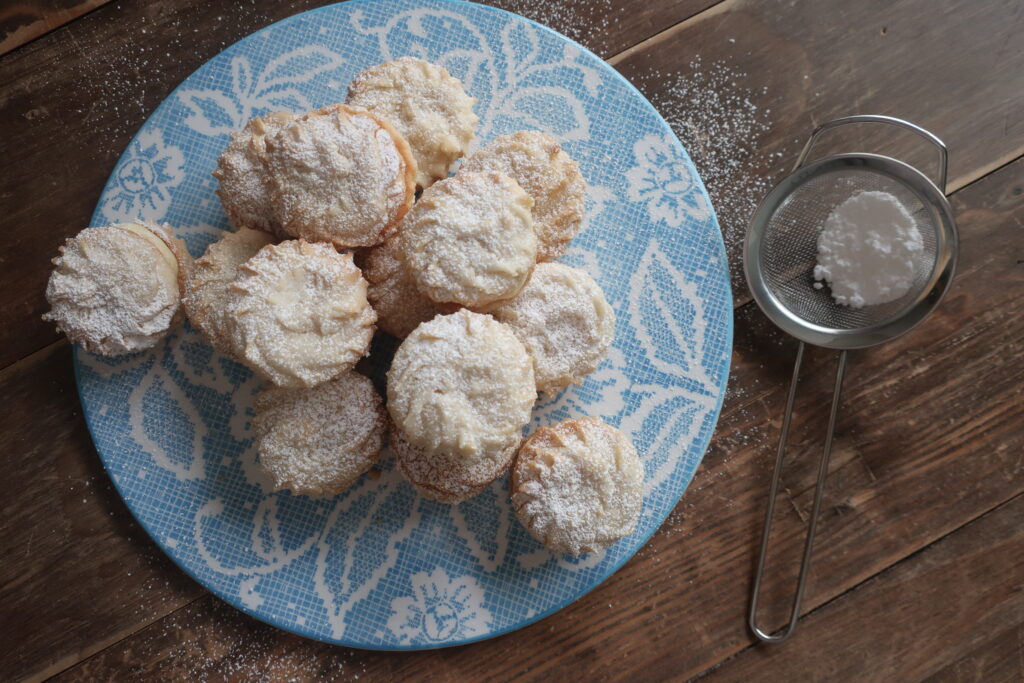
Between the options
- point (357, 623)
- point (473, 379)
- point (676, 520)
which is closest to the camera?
point (473, 379)

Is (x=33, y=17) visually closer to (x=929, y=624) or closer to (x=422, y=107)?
(x=422, y=107)

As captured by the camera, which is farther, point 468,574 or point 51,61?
point 51,61

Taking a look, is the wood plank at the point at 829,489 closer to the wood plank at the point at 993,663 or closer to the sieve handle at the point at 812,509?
the sieve handle at the point at 812,509

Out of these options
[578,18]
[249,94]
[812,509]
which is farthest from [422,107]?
[812,509]

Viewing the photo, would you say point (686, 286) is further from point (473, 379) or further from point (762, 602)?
point (762, 602)

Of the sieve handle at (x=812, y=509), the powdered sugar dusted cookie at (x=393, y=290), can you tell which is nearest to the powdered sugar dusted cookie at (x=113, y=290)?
the powdered sugar dusted cookie at (x=393, y=290)

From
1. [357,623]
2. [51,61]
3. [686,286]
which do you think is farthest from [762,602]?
[51,61]
